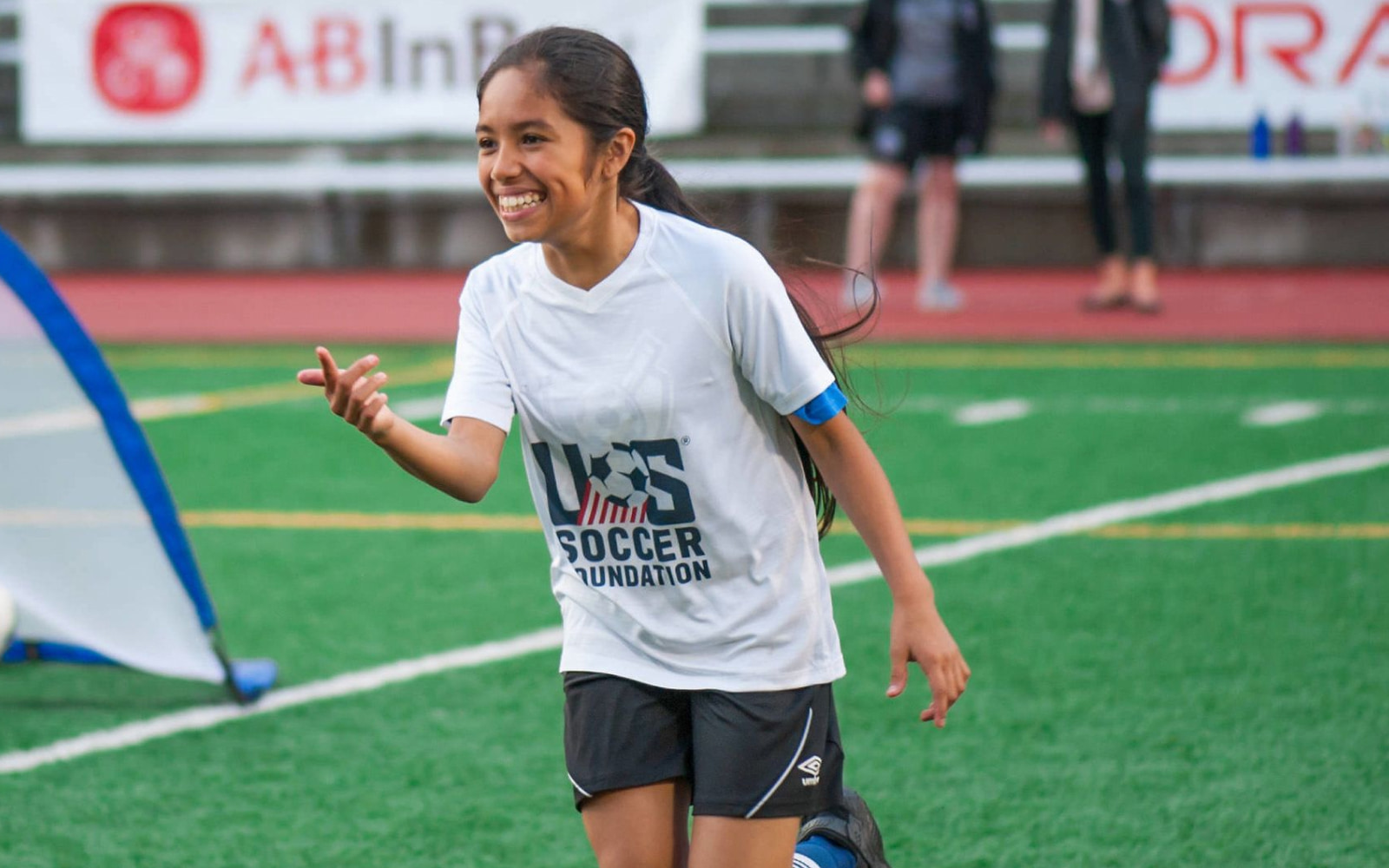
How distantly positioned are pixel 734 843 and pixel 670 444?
1.90 ft

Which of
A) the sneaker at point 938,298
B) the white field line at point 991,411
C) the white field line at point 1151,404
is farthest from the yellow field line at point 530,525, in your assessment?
the sneaker at point 938,298

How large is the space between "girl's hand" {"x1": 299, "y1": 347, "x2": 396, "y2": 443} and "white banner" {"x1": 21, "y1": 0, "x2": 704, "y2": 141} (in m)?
12.1

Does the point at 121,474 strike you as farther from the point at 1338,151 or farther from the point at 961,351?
the point at 1338,151

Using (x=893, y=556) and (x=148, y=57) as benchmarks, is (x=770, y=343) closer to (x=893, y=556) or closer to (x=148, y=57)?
(x=893, y=556)

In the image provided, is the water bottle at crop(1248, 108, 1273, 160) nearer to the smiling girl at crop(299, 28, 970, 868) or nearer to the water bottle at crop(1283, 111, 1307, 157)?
the water bottle at crop(1283, 111, 1307, 157)

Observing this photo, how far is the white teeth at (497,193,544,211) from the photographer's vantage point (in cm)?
275

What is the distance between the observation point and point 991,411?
28.5ft

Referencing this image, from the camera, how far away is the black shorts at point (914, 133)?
11.3 metres

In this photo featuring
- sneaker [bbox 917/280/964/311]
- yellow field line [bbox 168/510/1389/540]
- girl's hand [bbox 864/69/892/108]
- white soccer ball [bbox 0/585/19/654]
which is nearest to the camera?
white soccer ball [bbox 0/585/19/654]

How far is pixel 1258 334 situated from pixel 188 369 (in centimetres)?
560

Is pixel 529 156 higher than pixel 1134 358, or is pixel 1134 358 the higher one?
pixel 529 156

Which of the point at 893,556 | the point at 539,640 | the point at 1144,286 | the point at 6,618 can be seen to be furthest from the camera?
the point at 1144,286

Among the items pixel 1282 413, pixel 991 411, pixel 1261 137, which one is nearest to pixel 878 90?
pixel 991 411

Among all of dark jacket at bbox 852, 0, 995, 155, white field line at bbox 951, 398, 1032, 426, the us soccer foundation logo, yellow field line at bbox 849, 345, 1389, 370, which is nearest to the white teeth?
the us soccer foundation logo
